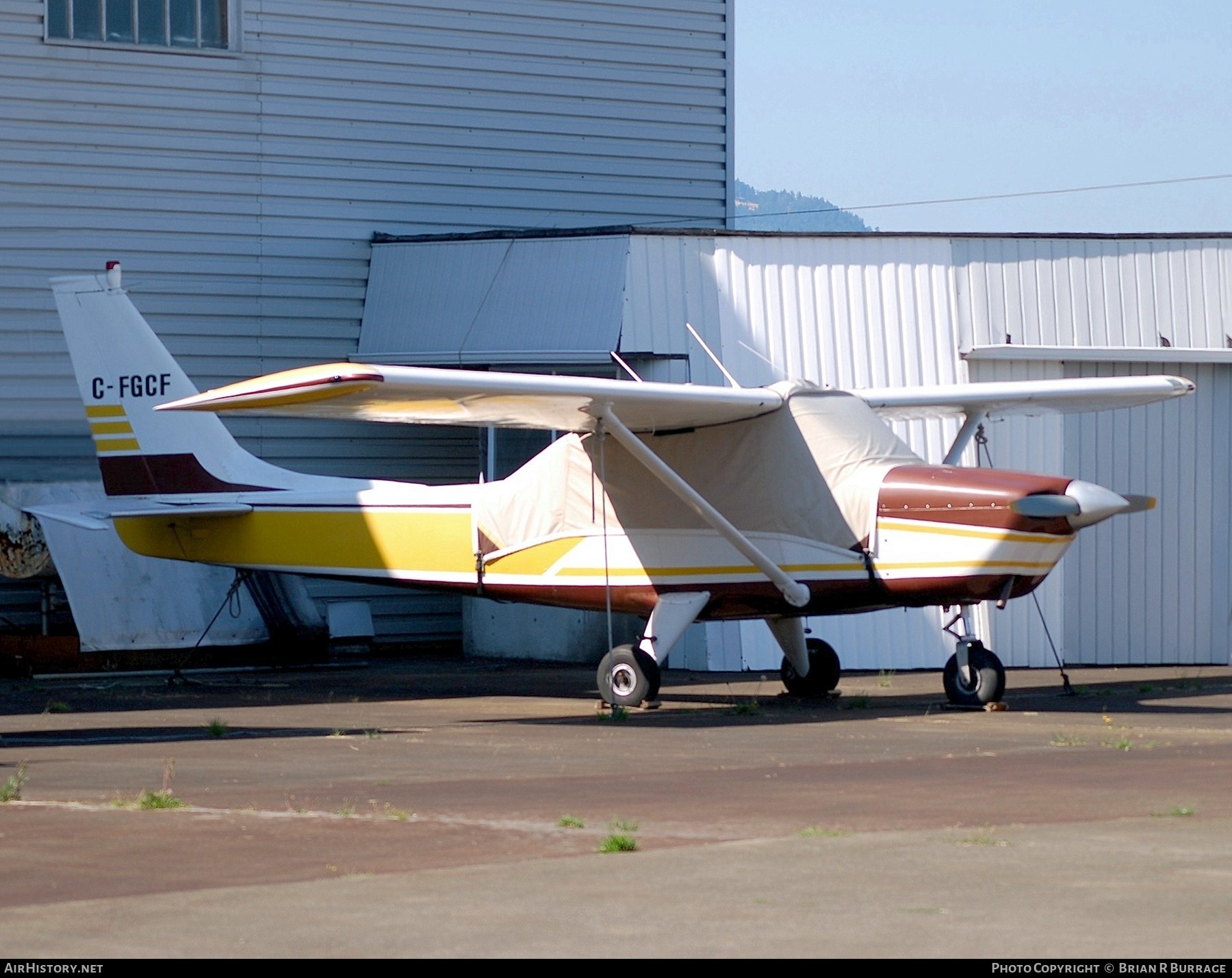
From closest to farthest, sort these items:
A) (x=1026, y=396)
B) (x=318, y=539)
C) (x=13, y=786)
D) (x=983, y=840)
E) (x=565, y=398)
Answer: (x=983, y=840)
(x=13, y=786)
(x=565, y=398)
(x=1026, y=396)
(x=318, y=539)

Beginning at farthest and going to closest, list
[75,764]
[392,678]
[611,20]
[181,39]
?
1. [611,20]
2. [181,39]
3. [392,678]
4. [75,764]

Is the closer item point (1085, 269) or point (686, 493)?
point (686, 493)

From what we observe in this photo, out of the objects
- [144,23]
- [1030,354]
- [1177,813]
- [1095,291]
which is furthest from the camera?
[144,23]

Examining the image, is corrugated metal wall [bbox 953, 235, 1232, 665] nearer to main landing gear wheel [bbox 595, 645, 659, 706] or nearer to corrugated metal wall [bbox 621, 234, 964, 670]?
corrugated metal wall [bbox 621, 234, 964, 670]

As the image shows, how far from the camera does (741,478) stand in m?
14.1

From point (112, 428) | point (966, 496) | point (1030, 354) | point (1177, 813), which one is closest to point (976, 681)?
point (966, 496)

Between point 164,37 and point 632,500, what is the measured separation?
9.63 meters

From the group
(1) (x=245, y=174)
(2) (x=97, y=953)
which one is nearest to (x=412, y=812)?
(2) (x=97, y=953)

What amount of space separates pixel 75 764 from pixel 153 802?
2.06m

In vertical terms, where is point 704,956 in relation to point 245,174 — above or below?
below

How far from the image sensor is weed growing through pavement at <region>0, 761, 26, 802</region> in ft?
26.9

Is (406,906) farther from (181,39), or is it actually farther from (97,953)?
(181,39)

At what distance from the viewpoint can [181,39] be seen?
20.7 m

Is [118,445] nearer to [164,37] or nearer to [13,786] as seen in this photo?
[164,37]
